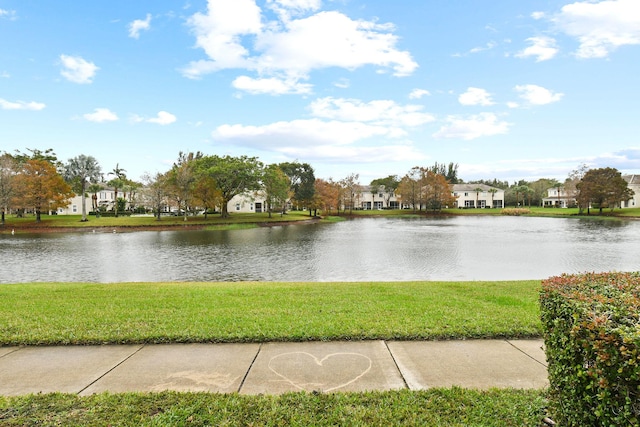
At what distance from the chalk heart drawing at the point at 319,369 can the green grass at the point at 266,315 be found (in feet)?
1.95

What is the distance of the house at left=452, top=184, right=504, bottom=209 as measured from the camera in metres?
101

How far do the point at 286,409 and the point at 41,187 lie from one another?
57.5m

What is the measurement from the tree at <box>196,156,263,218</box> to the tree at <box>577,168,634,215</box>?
61280 mm

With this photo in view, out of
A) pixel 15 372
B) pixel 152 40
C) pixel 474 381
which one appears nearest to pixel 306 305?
pixel 474 381

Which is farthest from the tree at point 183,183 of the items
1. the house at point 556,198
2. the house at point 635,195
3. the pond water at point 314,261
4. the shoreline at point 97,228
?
the house at point 556,198

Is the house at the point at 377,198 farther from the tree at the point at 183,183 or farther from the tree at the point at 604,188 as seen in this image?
the tree at the point at 183,183

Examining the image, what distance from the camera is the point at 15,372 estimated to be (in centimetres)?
427

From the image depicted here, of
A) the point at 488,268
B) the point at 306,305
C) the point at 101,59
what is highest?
the point at 101,59

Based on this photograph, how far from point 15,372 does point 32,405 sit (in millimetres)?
1282

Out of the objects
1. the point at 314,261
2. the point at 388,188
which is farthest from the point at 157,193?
the point at 388,188

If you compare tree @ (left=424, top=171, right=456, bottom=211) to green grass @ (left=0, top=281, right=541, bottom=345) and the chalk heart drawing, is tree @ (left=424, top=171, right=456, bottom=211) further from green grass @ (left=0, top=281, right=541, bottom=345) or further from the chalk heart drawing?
the chalk heart drawing

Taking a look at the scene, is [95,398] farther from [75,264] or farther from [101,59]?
[101,59]

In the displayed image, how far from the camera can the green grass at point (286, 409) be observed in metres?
3.09

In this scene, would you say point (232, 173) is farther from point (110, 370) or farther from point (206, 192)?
point (110, 370)
